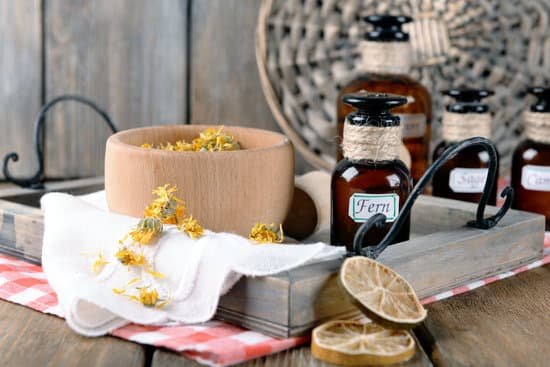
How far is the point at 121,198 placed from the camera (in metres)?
0.90

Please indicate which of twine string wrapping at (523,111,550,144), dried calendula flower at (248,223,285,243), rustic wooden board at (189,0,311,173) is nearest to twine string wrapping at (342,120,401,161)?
dried calendula flower at (248,223,285,243)

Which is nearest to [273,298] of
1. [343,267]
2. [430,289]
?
[343,267]

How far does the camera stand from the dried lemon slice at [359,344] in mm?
689

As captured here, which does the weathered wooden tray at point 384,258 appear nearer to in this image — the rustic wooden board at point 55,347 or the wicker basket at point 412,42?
the rustic wooden board at point 55,347

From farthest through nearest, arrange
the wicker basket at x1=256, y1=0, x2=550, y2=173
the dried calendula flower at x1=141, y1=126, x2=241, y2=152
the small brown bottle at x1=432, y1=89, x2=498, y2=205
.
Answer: the wicker basket at x1=256, y1=0, x2=550, y2=173 → the small brown bottle at x1=432, y1=89, x2=498, y2=205 → the dried calendula flower at x1=141, y1=126, x2=241, y2=152

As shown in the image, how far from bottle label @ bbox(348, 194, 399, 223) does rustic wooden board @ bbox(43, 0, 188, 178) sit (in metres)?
0.73

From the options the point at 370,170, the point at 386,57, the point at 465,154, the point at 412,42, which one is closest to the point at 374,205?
the point at 370,170

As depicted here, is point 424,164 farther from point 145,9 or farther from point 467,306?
point 145,9

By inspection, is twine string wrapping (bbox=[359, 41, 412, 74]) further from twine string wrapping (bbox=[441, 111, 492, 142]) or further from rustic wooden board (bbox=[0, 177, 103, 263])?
rustic wooden board (bbox=[0, 177, 103, 263])

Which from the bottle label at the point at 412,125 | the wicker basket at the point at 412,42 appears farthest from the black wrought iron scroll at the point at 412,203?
the wicker basket at the point at 412,42

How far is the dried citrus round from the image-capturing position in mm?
708

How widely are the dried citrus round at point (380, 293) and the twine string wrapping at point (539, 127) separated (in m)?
0.48

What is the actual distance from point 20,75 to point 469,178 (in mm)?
830

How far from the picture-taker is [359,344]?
700mm
